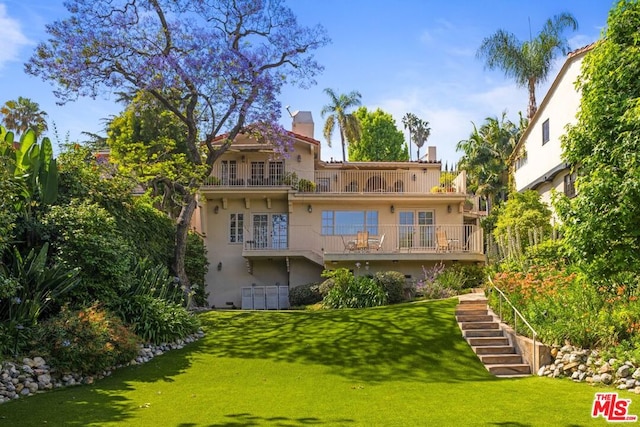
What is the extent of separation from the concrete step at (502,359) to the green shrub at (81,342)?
760 centimetres

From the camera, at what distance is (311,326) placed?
619 inches

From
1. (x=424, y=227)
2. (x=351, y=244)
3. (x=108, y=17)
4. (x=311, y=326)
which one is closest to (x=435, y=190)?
(x=424, y=227)

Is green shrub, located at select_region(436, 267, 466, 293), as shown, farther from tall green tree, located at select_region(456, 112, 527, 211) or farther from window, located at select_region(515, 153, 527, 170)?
tall green tree, located at select_region(456, 112, 527, 211)

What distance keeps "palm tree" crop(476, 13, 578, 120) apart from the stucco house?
14.9m

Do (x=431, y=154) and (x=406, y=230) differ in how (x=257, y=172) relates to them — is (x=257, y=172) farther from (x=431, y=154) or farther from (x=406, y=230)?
(x=431, y=154)

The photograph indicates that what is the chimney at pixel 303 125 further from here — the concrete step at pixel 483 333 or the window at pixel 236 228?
the concrete step at pixel 483 333

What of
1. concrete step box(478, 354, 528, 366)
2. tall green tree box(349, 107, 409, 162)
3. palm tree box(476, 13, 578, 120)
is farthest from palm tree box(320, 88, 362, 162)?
concrete step box(478, 354, 528, 366)

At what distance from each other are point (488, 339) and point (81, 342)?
9000 mm

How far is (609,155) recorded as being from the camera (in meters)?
9.27

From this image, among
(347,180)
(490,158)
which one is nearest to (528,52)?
(490,158)

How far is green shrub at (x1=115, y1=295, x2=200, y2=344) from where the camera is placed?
524 inches

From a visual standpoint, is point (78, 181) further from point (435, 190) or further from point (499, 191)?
point (499, 191)

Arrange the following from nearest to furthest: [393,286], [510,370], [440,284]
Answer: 1. [510,370]
2. [393,286]
3. [440,284]

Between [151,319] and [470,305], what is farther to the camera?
[470,305]
